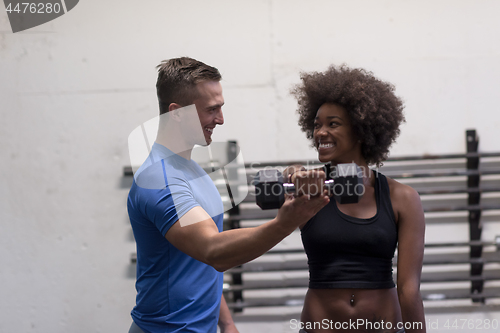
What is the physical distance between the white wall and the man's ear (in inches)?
51.3

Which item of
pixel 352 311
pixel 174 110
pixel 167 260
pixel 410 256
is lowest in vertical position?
pixel 352 311

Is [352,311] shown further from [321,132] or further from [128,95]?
[128,95]

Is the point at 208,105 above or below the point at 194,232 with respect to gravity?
above

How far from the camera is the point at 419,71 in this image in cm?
226

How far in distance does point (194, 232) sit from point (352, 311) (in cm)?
59

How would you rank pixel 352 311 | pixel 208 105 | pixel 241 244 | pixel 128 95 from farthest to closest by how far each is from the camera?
1. pixel 128 95
2. pixel 352 311
3. pixel 208 105
4. pixel 241 244

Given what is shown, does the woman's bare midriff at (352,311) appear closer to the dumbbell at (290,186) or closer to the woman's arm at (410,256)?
the woman's arm at (410,256)

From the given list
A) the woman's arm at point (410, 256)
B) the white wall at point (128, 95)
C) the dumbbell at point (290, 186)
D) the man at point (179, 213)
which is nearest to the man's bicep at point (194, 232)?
the man at point (179, 213)

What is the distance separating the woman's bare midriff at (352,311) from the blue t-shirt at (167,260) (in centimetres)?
32

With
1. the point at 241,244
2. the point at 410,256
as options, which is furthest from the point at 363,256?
the point at 241,244

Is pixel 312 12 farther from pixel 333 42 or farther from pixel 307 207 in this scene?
pixel 307 207

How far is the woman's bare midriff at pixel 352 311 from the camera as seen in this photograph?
1089 millimetres

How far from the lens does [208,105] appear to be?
35.0 inches

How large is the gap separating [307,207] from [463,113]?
206 cm
